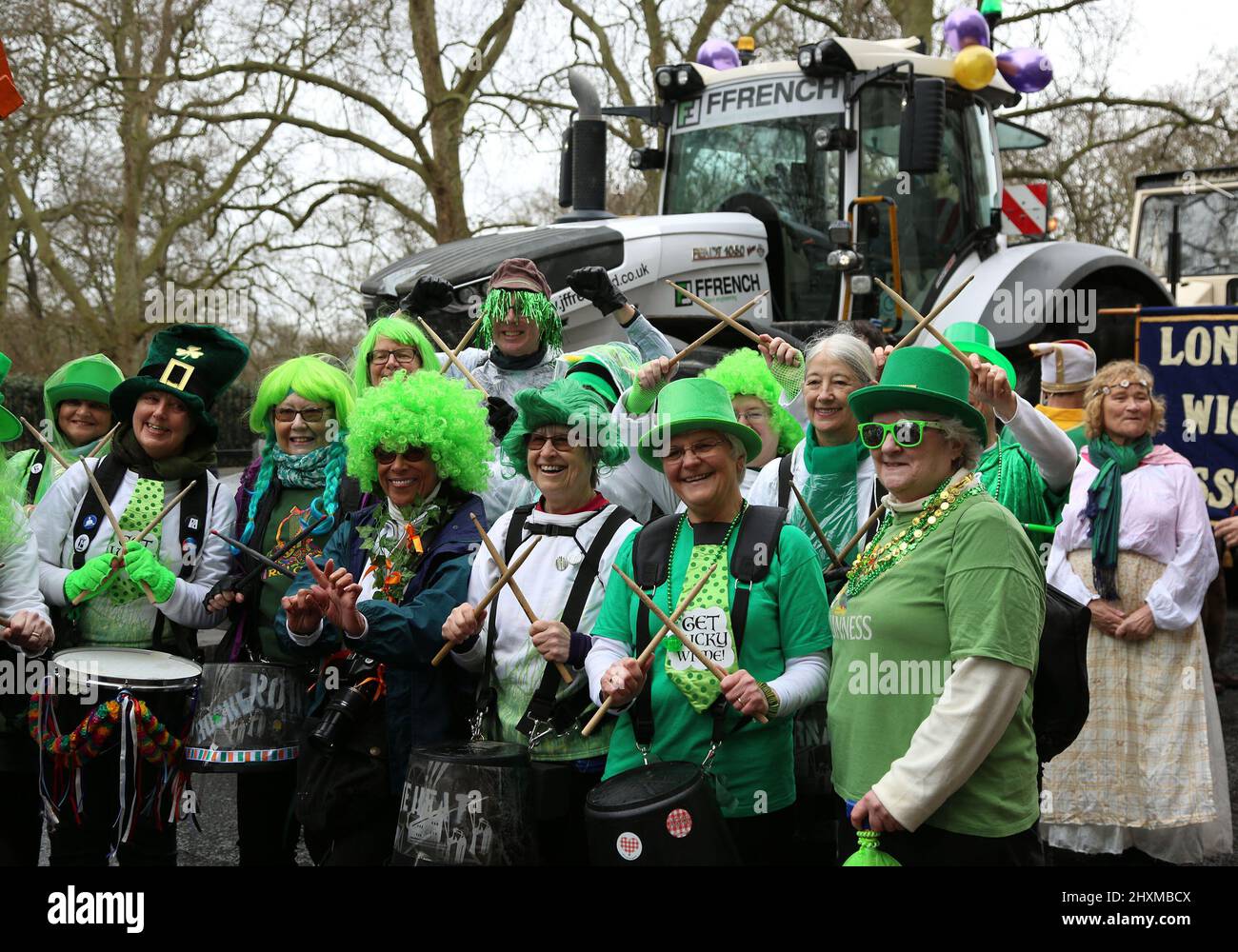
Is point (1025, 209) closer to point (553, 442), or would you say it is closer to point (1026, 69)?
point (1026, 69)

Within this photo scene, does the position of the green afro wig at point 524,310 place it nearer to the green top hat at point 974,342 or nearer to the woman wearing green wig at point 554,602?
the woman wearing green wig at point 554,602

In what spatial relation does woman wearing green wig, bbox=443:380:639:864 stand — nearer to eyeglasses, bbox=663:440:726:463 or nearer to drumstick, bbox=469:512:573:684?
drumstick, bbox=469:512:573:684

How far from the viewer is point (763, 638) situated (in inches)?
115

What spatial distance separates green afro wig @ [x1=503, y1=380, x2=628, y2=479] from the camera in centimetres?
328

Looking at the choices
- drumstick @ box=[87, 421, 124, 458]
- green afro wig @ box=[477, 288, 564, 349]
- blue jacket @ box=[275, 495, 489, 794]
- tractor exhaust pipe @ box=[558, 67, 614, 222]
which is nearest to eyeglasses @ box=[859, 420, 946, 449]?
blue jacket @ box=[275, 495, 489, 794]

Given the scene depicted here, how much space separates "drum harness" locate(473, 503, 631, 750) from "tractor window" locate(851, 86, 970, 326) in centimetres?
482

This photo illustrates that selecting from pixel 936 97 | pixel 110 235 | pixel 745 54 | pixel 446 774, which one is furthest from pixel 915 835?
pixel 110 235

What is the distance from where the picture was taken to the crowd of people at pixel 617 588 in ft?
8.66

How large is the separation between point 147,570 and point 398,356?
113 centimetres

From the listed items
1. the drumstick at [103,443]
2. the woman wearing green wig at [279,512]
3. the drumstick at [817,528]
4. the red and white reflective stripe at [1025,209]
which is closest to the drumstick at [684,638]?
the drumstick at [817,528]

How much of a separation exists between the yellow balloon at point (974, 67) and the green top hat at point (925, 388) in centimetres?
531

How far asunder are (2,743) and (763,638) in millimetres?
2224

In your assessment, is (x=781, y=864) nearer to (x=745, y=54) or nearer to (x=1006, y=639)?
(x=1006, y=639)

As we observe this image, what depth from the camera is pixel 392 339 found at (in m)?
4.38
